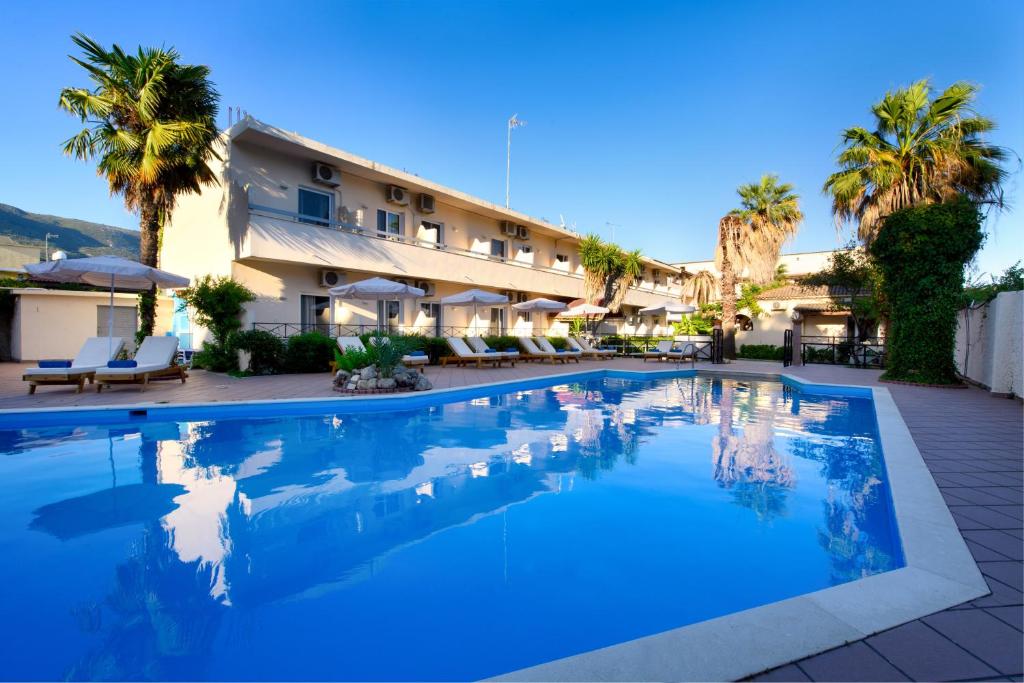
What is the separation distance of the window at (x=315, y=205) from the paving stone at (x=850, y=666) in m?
15.4

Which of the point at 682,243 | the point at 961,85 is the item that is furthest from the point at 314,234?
the point at 682,243

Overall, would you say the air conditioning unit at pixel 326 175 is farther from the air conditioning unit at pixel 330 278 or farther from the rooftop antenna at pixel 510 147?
the rooftop antenna at pixel 510 147

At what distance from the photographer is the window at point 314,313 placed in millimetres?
15703

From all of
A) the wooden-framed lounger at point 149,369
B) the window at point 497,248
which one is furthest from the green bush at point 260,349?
the window at point 497,248

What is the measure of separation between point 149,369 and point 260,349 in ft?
10.0

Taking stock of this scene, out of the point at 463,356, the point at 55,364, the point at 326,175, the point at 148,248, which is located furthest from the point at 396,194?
the point at 55,364

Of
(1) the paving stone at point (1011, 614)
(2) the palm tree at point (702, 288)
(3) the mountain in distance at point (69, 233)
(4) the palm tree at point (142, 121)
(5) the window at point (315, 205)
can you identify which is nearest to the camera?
(1) the paving stone at point (1011, 614)

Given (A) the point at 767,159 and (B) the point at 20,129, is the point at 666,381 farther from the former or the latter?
(B) the point at 20,129

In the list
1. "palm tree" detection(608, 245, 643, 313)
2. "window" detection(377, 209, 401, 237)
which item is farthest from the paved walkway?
"palm tree" detection(608, 245, 643, 313)

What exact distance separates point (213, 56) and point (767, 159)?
2056 cm

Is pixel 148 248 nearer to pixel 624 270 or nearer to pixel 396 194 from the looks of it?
pixel 396 194

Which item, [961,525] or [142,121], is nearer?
[961,525]

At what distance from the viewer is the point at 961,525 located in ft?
A: 10.5

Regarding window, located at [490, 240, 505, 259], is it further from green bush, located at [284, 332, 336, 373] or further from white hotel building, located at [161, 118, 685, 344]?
green bush, located at [284, 332, 336, 373]
